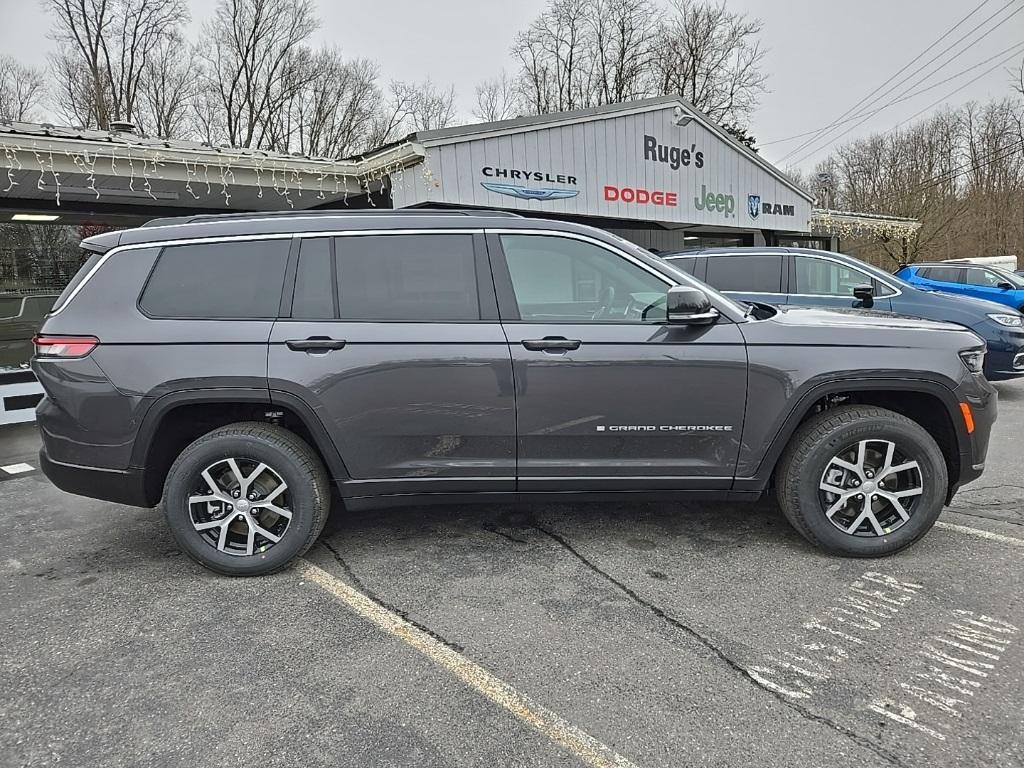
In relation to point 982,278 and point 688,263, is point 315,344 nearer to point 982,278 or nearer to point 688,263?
point 688,263

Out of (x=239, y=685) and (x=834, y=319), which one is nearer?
(x=239, y=685)

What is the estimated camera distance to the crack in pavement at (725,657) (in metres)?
2.08

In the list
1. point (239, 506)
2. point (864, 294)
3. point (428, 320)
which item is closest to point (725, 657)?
point (428, 320)

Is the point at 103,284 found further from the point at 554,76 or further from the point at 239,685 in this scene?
the point at 554,76

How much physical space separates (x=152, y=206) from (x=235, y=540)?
29.7ft

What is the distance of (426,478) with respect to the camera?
3.35 m

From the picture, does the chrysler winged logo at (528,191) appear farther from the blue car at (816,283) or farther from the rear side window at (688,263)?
the blue car at (816,283)

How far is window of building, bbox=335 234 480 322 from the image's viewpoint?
3.30 m

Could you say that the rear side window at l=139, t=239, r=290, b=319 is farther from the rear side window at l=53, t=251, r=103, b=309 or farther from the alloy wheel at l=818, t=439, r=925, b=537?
the alloy wheel at l=818, t=439, r=925, b=537

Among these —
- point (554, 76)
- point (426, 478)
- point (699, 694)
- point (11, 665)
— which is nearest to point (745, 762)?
point (699, 694)

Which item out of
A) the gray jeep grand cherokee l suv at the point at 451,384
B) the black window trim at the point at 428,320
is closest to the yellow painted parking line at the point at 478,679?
the gray jeep grand cherokee l suv at the point at 451,384

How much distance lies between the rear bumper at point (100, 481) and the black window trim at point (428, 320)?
3.76 ft

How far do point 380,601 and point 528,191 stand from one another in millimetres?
9122

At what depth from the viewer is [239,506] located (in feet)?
10.9
